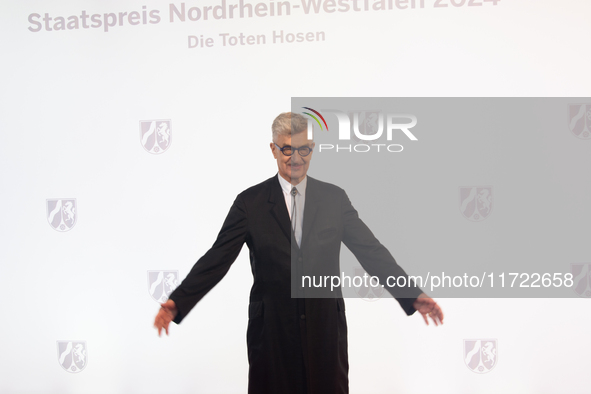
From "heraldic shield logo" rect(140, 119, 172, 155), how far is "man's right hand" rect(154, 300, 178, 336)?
136 centimetres

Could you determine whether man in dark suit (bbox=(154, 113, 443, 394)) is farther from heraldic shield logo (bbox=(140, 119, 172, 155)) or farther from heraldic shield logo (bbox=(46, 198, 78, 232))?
heraldic shield logo (bbox=(46, 198, 78, 232))

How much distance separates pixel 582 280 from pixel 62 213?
316 cm

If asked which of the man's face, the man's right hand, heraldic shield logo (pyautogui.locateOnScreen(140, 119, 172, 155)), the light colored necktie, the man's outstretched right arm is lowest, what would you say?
the man's right hand

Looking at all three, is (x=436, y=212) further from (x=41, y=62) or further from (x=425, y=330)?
(x=41, y=62)

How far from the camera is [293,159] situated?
188cm

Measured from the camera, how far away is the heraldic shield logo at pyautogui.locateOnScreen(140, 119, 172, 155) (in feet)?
9.61

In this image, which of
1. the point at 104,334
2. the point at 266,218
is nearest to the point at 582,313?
the point at 266,218

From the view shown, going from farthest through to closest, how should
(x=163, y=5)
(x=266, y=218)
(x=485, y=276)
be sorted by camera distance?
(x=163, y=5), (x=485, y=276), (x=266, y=218)

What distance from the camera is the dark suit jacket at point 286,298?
181 centimetres

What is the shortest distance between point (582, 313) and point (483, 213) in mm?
803

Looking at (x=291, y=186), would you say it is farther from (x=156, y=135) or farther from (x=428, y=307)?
(x=156, y=135)

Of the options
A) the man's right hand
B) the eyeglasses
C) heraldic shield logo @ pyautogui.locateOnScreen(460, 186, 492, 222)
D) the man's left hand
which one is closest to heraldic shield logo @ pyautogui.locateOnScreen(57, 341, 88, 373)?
Result: the man's right hand

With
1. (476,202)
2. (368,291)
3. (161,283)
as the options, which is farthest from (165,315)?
(476,202)

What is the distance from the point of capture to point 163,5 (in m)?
2.94
